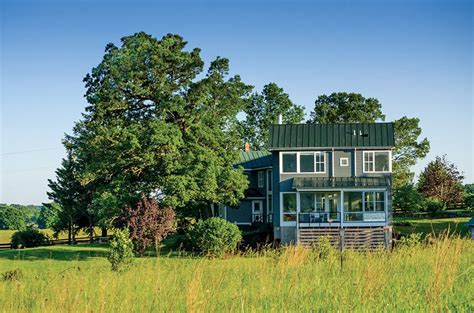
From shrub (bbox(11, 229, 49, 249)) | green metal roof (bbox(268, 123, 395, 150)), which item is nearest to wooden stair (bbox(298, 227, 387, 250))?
green metal roof (bbox(268, 123, 395, 150))

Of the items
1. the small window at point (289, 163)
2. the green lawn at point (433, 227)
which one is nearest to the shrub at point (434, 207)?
the green lawn at point (433, 227)

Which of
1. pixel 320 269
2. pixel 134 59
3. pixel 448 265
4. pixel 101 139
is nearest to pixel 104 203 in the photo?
pixel 101 139

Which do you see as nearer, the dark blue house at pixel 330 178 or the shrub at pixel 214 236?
the shrub at pixel 214 236

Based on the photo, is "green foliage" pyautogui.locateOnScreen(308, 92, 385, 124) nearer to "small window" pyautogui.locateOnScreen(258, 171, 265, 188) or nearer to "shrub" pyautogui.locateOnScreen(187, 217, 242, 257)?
"small window" pyautogui.locateOnScreen(258, 171, 265, 188)

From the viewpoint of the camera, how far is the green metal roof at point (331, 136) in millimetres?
41281

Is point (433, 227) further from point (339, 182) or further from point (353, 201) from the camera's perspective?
point (339, 182)

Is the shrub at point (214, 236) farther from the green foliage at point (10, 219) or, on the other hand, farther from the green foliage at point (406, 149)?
the green foliage at point (10, 219)

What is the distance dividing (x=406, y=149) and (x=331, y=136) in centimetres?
2028

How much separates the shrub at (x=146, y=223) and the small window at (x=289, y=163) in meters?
9.65

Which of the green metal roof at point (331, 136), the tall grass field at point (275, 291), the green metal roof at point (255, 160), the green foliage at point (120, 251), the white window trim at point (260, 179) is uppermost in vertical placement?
the green metal roof at point (331, 136)

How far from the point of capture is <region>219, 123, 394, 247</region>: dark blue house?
40406 millimetres

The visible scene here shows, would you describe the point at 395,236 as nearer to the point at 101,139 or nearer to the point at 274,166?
the point at 274,166

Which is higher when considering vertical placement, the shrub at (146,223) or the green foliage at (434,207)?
the green foliage at (434,207)

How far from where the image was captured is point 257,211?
160 feet
